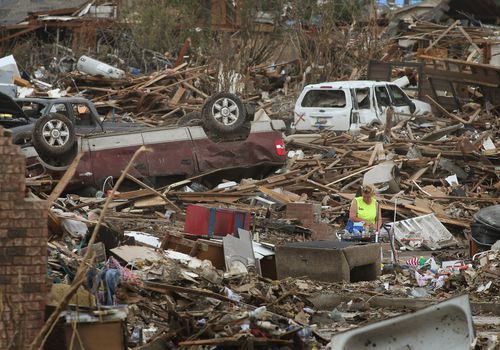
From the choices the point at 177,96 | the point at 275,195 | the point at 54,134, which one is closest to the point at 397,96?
the point at 177,96

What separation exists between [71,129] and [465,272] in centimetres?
850

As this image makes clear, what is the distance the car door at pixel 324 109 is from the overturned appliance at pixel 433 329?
1679 centimetres

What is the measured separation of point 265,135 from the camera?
21.7 m

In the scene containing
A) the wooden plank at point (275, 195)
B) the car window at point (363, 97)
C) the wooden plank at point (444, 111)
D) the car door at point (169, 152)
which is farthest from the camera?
the wooden plank at point (444, 111)

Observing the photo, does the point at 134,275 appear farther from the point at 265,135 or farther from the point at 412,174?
the point at 412,174

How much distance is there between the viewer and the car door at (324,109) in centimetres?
2586

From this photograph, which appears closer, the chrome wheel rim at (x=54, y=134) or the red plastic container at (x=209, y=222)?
the red plastic container at (x=209, y=222)

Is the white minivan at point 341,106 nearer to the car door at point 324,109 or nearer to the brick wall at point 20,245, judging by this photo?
the car door at point 324,109

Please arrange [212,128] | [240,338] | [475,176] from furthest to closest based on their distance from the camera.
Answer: [475,176]
[212,128]
[240,338]

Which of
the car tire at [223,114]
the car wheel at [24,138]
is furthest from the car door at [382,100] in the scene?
the car wheel at [24,138]

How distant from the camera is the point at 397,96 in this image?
27.7 m

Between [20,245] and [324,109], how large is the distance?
18537mm

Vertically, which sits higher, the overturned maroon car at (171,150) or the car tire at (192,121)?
the car tire at (192,121)

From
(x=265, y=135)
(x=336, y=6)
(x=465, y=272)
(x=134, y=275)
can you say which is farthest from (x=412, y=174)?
(x=336, y=6)
